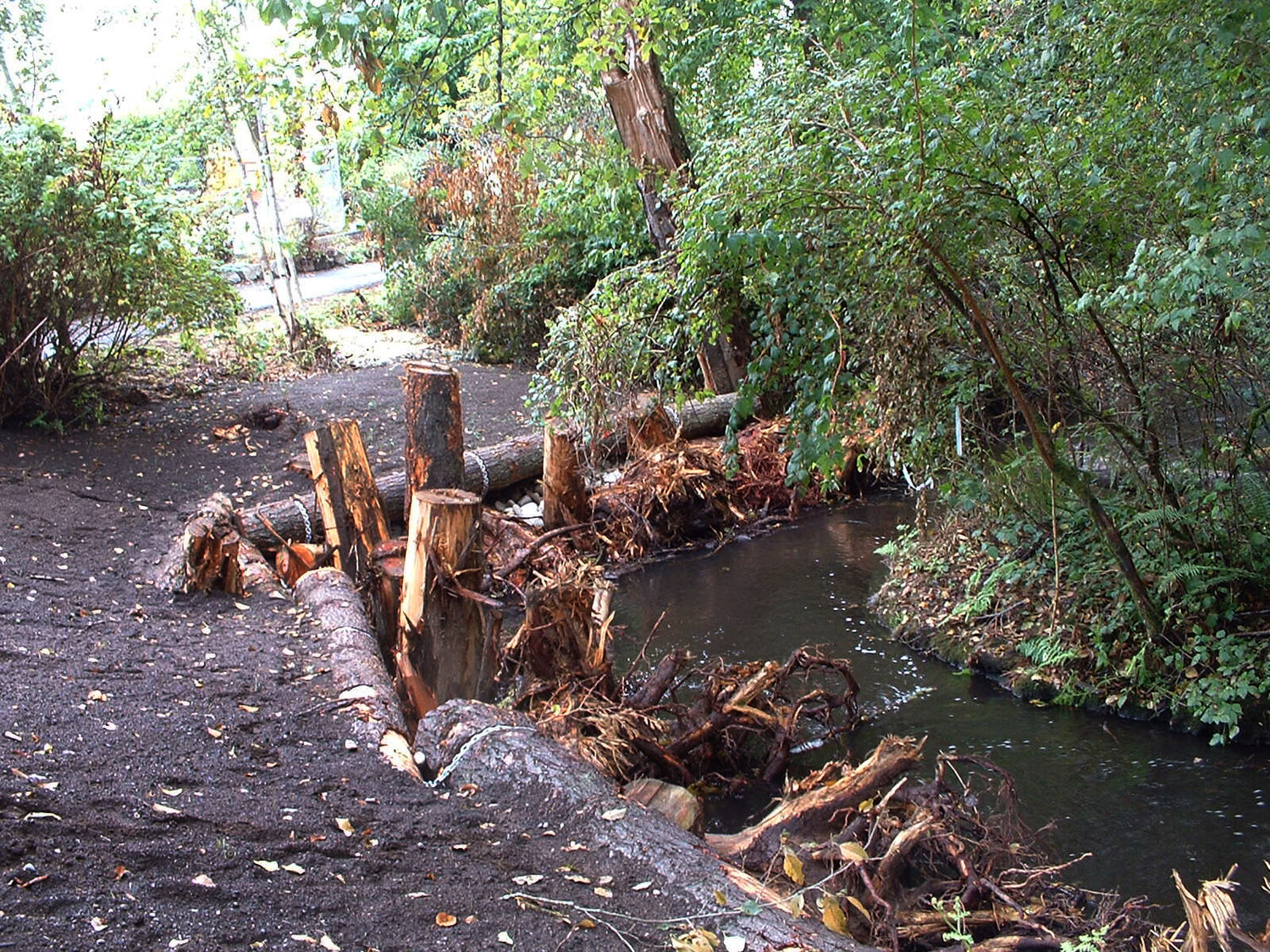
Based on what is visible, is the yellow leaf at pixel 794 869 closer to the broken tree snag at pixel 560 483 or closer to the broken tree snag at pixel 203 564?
the broken tree snag at pixel 203 564

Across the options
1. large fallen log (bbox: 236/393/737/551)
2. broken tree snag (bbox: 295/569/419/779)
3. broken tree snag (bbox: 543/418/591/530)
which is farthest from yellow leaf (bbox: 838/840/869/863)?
broken tree snag (bbox: 543/418/591/530)

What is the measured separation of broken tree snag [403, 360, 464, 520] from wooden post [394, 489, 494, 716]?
2.31ft

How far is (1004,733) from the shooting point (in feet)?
20.0

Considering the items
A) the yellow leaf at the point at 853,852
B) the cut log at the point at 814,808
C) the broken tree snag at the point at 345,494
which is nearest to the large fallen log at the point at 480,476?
the broken tree snag at the point at 345,494

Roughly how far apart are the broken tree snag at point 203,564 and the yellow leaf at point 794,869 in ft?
11.8

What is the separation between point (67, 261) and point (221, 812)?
21.6 feet

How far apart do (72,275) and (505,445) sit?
367 cm

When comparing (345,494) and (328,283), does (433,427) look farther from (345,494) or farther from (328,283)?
(328,283)

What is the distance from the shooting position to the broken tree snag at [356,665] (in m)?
4.33

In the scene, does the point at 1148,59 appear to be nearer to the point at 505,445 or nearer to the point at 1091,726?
the point at 1091,726

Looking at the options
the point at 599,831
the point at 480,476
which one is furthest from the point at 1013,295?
the point at 480,476

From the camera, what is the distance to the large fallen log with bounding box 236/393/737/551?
7871 mm

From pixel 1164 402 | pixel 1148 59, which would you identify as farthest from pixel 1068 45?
pixel 1164 402

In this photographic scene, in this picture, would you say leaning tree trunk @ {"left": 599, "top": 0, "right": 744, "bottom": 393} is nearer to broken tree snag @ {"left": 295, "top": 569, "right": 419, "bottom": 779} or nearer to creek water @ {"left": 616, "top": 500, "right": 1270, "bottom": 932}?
creek water @ {"left": 616, "top": 500, "right": 1270, "bottom": 932}
